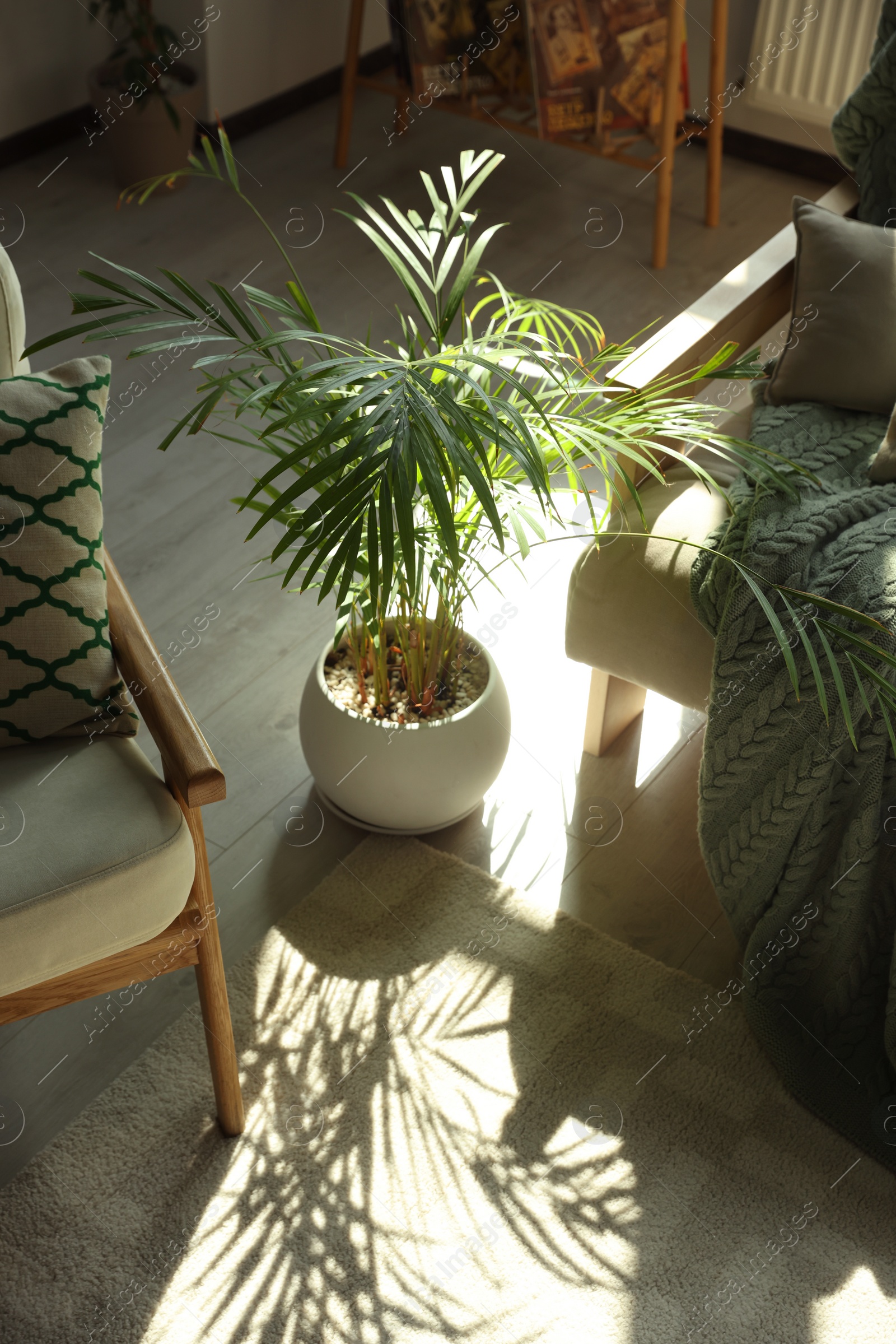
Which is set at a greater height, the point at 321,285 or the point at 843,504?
the point at 843,504

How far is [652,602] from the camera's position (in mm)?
1592

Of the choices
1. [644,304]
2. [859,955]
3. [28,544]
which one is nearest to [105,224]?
[644,304]

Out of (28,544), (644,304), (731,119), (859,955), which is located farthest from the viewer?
(731,119)

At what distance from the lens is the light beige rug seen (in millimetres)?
1306

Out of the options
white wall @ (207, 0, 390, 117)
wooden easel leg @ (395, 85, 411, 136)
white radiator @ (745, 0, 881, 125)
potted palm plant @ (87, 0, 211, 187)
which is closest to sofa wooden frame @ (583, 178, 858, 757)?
white radiator @ (745, 0, 881, 125)

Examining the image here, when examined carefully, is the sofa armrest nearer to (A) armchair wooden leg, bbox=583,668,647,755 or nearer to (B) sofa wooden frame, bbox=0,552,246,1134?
(A) armchair wooden leg, bbox=583,668,647,755

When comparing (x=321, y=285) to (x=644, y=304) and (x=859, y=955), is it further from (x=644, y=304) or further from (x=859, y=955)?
(x=859, y=955)

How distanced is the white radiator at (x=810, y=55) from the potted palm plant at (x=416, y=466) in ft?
6.51

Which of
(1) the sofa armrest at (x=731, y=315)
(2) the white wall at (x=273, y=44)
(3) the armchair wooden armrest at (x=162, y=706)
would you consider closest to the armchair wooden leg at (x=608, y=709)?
(1) the sofa armrest at (x=731, y=315)

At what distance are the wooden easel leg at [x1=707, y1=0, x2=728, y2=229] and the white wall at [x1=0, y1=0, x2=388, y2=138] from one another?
1.29m

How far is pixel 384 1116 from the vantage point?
1471mm

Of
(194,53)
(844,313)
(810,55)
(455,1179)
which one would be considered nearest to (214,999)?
(455,1179)

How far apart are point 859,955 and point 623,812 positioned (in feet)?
1.49

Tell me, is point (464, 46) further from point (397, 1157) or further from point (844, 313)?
point (397, 1157)
